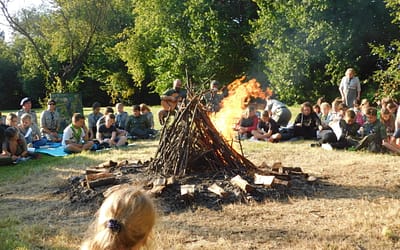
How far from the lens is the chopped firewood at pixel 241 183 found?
604 cm

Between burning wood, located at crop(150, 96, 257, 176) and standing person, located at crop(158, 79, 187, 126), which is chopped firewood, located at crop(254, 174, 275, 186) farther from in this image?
standing person, located at crop(158, 79, 187, 126)

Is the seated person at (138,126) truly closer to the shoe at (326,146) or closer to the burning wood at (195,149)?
the shoe at (326,146)

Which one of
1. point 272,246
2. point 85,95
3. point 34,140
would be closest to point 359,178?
point 272,246

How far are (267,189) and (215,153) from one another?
3.51ft

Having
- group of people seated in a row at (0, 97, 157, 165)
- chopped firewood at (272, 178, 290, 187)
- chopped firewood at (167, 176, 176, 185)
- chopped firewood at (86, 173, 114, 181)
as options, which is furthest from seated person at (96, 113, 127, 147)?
chopped firewood at (272, 178, 290, 187)

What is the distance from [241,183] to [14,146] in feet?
19.5

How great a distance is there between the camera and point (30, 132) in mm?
11531

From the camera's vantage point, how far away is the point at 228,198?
6.01 meters

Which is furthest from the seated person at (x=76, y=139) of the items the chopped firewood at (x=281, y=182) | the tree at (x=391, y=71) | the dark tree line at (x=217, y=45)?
the tree at (x=391, y=71)

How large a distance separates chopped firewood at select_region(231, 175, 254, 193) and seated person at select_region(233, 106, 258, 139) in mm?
5758

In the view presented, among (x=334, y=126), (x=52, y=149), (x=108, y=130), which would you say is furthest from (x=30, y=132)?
(x=334, y=126)

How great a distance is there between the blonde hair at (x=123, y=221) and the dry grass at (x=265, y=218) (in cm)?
226

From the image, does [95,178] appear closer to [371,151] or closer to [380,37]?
[371,151]

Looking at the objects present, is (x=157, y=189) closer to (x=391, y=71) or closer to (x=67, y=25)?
(x=391, y=71)
